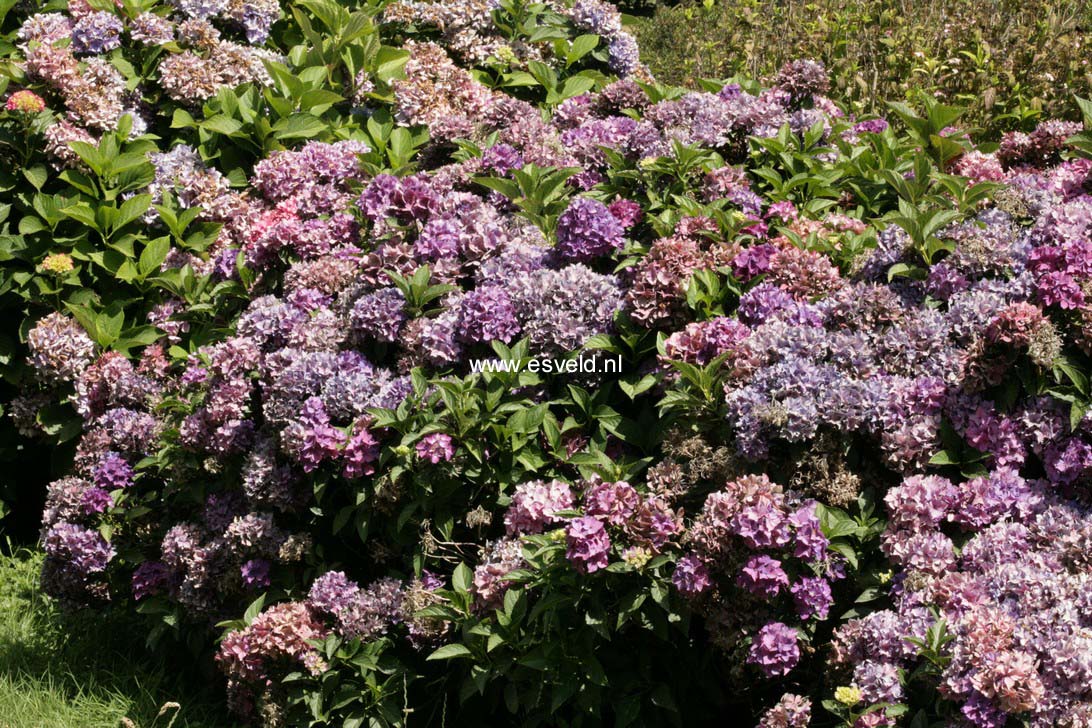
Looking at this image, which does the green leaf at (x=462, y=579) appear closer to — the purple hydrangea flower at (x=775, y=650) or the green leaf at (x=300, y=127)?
the purple hydrangea flower at (x=775, y=650)

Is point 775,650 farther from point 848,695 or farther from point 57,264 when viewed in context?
point 57,264

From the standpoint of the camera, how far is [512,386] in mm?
3424

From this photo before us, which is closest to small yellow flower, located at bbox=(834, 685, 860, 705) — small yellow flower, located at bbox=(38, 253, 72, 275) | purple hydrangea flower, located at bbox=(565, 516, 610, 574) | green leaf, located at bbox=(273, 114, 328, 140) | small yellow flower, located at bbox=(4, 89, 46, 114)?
purple hydrangea flower, located at bbox=(565, 516, 610, 574)

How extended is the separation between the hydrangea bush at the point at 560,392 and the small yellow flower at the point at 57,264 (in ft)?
0.03

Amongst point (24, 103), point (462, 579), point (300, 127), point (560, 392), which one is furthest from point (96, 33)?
point (462, 579)

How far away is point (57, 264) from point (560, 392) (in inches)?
81.3

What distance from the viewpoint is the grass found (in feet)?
12.3

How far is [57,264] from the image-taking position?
173 inches

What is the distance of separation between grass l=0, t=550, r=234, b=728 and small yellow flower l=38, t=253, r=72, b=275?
1.20 metres

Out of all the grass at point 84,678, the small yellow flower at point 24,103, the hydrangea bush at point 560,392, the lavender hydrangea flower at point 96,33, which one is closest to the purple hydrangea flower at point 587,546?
the hydrangea bush at point 560,392

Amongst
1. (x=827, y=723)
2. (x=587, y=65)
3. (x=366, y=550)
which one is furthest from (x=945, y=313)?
(x=587, y=65)

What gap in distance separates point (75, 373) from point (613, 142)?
6.90ft

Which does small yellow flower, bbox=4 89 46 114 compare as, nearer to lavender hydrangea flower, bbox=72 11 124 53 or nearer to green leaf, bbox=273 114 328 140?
lavender hydrangea flower, bbox=72 11 124 53

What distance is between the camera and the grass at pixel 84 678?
12.3 feet
